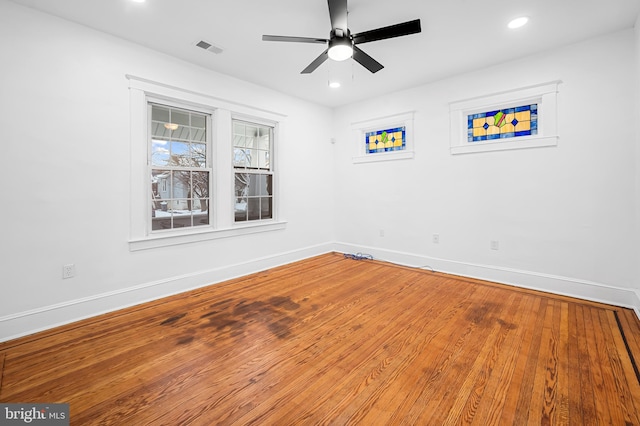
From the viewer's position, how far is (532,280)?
11.8 ft

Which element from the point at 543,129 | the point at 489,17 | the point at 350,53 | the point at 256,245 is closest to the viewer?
the point at 350,53

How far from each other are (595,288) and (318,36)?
414 cm

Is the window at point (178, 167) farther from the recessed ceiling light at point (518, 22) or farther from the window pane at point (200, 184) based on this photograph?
the recessed ceiling light at point (518, 22)

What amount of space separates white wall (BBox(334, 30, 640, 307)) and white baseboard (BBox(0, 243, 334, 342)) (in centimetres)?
257

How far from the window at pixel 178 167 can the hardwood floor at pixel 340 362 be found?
3.47 ft

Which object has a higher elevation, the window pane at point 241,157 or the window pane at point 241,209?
the window pane at point 241,157

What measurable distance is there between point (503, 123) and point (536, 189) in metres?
0.98

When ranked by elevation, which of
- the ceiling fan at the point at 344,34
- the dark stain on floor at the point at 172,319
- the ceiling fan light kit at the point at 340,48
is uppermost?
the ceiling fan at the point at 344,34

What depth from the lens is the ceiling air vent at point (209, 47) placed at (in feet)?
10.4

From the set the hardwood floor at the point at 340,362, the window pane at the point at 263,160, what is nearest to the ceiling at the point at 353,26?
the window pane at the point at 263,160

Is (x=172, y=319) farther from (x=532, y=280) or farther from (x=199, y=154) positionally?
(x=532, y=280)

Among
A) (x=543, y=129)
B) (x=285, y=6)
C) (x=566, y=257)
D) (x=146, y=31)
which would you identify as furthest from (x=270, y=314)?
(x=543, y=129)

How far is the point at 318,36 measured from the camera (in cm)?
309

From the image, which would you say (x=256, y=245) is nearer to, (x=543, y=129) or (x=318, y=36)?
(x=318, y=36)
